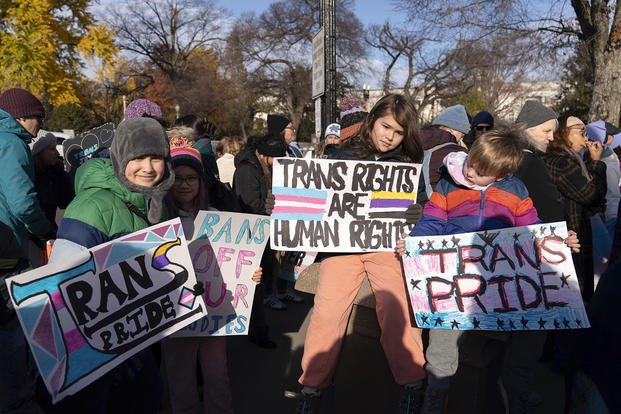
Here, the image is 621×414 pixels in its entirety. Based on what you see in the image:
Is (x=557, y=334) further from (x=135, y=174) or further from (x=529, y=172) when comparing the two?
(x=135, y=174)

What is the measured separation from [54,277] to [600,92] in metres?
10.5

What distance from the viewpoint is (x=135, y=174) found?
7.79ft

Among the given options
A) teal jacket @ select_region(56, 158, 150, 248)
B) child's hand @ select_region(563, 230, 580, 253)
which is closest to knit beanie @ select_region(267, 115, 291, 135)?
teal jacket @ select_region(56, 158, 150, 248)

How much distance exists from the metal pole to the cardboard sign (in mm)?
3401

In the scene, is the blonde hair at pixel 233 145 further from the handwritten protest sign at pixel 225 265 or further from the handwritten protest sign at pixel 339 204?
the handwritten protest sign at pixel 339 204

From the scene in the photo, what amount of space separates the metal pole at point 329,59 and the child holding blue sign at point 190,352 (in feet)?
16.7

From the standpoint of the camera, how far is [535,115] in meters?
3.93

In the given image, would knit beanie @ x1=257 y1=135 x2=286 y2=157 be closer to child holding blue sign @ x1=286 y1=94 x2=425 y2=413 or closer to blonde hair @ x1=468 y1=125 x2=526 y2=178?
child holding blue sign @ x1=286 y1=94 x2=425 y2=413

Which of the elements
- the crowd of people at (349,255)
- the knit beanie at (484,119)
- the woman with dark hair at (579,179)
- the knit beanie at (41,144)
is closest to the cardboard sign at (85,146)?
the knit beanie at (41,144)

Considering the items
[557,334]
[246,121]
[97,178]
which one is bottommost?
[557,334]

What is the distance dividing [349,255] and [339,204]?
307mm

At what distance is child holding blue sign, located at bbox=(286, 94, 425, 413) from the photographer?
2.84 metres

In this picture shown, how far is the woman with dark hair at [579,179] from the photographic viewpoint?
12.9 feet

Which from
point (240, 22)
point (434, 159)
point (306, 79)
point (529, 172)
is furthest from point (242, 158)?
point (240, 22)
